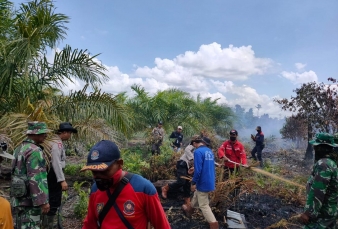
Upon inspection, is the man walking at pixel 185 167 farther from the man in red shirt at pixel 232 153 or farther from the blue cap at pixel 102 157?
the blue cap at pixel 102 157

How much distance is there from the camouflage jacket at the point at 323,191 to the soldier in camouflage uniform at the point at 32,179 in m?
2.88

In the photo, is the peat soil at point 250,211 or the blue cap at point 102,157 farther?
the peat soil at point 250,211

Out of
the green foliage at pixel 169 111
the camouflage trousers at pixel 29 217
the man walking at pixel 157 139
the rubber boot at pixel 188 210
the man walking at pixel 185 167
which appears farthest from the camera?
the green foliage at pixel 169 111

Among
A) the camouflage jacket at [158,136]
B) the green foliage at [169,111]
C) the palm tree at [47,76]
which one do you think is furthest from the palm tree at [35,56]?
the green foliage at [169,111]

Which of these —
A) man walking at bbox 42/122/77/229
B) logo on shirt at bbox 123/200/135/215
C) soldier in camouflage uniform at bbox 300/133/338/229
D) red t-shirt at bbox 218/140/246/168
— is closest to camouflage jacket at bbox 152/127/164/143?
red t-shirt at bbox 218/140/246/168

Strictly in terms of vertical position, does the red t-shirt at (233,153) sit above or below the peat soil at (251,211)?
above

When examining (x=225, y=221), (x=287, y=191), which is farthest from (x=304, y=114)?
(x=225, y=221)

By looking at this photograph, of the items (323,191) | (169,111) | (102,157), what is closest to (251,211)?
(323,191)

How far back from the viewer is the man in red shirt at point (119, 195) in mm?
2023

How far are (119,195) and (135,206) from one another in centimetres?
13

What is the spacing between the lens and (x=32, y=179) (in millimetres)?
3533

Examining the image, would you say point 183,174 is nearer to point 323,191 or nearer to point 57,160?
point 57,160

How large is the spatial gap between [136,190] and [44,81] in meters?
5.18

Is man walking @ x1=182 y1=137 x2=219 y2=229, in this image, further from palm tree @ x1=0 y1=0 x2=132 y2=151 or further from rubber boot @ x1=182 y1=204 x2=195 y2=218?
palm tree @ x1=0 y1=0 x2=132 y2=151
